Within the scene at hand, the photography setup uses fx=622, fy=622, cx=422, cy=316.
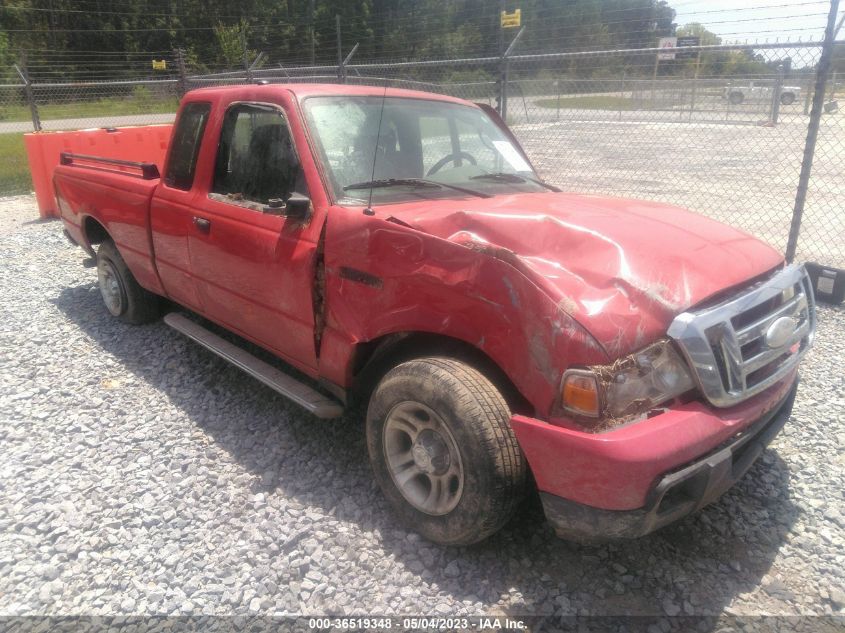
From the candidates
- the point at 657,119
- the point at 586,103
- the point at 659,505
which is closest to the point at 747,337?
the point at 659,505

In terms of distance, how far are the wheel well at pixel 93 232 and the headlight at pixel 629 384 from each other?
4.48 metres

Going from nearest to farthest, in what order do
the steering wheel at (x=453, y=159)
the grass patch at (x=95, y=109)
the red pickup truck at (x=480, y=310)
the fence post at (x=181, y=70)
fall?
the red pickup truck at (x=480, y=310) → the steering wheel at (x=453, y=159) → the fence post at (x=181, y=70) → the grass patch at (x=95, y=109)

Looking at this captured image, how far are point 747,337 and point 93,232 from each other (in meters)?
5.04

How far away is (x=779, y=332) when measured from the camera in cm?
247

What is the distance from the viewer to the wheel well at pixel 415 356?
252cm

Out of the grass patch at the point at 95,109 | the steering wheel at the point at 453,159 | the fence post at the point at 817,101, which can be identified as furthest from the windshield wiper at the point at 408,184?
the grass patch at the point at 95,109

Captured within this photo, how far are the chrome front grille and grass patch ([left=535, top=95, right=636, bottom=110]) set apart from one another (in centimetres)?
1102

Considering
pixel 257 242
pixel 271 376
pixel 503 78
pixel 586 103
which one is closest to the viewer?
pixel 257 242

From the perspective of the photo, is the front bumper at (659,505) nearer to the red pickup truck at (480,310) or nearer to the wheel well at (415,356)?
the red pickup truck at (480,310)

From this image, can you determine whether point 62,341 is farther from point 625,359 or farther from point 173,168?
point 625,359

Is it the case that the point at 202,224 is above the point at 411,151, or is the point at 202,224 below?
below

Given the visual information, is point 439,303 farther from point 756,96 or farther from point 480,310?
point 756,96

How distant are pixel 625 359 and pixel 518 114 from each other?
1004 centimetres

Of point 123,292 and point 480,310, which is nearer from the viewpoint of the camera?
point 480,310
